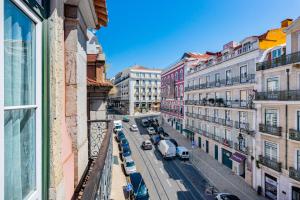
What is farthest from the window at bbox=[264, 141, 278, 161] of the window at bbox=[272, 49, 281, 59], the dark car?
the dark car

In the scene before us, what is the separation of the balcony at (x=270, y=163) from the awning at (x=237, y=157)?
111 inches

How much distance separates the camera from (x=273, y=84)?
1590 cm

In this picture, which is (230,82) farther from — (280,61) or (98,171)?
(98,171)

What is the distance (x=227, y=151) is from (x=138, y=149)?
11.3 metres

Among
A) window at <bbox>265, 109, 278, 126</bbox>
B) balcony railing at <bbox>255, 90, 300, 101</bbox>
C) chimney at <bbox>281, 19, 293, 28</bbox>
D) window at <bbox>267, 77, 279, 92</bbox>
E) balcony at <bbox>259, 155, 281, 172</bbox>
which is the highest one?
chimney at <bbox>281, 19, 293, 28</bbox>

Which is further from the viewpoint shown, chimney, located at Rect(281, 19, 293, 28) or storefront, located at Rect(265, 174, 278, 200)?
chimney, located at Rect(281, 19, 293, 28)

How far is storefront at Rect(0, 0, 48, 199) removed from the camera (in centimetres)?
139

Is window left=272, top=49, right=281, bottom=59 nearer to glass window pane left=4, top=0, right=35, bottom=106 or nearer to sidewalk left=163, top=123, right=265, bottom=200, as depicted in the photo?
sidewalk left=163, top=123, right=265, bottom=200

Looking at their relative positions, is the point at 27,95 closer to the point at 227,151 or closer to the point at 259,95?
the point at 259,95

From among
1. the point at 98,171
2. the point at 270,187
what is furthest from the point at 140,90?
the point at 98,171

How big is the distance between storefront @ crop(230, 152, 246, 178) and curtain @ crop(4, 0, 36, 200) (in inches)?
815

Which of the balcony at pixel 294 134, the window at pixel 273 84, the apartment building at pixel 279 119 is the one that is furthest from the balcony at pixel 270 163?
the window at pixel 273 84

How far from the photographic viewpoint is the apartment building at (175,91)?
118ft

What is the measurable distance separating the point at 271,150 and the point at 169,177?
886 cm
